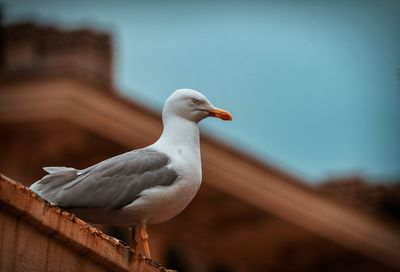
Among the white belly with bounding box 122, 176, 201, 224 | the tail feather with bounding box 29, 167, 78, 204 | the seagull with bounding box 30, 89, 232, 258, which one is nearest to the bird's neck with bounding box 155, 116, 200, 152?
the seagull with bounding box 30, 89, 232, 258

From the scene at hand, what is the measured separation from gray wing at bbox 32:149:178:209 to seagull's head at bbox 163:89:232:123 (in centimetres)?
35

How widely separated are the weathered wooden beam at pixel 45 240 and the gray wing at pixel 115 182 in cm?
96

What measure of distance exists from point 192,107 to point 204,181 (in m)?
19.6

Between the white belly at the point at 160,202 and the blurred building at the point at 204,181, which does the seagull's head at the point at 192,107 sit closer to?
the white belly at the point at 160,202

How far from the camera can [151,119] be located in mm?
29031

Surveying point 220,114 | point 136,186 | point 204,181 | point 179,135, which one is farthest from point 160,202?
point 204,181

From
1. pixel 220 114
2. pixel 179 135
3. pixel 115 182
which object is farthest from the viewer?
pixel 220 114

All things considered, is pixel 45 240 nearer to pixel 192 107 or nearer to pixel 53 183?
pixel 53 183

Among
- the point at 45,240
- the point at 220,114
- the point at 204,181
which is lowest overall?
the point at 45,240

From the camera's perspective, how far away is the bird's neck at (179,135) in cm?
1138

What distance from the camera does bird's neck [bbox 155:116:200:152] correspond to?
1138 cm

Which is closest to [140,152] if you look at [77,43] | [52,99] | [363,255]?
[52,99]

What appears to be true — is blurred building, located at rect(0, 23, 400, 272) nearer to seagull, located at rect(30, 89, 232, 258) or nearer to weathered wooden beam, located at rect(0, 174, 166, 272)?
seagull, located at rect(30, 89, 232, 258)

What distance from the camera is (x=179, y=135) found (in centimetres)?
1141
